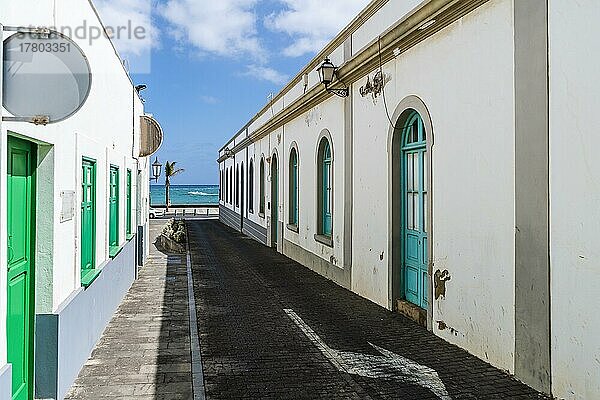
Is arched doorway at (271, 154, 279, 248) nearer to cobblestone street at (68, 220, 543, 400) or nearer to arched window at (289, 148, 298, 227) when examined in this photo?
arched window at (289, 148, 298, 227)

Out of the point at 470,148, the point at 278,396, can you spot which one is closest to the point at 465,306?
the point at 470,148

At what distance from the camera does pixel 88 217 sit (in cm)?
668

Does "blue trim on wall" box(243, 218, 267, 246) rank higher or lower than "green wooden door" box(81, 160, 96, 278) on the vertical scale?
lower

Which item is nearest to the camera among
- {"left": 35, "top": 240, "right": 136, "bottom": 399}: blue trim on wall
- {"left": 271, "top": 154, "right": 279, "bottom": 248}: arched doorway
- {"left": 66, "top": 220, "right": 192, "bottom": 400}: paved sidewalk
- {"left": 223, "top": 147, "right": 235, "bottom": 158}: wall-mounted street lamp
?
{"left": 35, "top": 240, "right": 136, "bottom": 399}: blue trim on wall

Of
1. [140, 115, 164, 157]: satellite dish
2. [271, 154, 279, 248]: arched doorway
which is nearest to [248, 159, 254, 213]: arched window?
[271, 154, 279, 248]: arched doorway

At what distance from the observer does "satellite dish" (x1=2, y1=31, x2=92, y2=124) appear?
354 cm

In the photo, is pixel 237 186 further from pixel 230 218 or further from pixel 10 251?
pixel 10 251

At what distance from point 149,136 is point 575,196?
33.4ft

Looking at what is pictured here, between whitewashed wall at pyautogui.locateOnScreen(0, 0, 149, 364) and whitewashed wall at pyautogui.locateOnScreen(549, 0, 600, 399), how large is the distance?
395 centimetres

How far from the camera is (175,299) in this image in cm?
945

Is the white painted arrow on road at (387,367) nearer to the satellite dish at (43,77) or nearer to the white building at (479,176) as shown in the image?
the white building at (479,176)

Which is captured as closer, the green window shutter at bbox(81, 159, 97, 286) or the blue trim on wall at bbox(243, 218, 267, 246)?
the green window shutter at bbox(81, 159, 97, 286)

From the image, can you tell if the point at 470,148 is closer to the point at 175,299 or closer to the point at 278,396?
the point at 278,396

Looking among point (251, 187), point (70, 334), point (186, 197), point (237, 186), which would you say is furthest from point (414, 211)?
point (186, 197)
